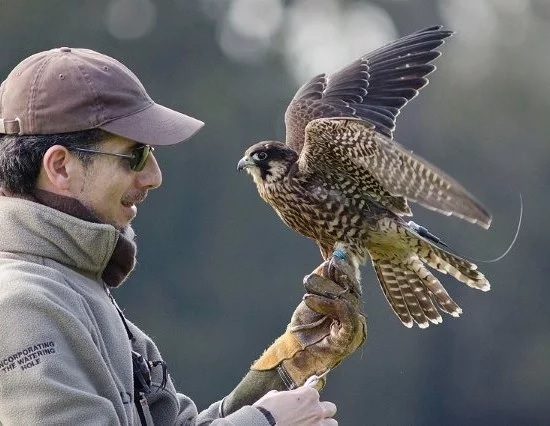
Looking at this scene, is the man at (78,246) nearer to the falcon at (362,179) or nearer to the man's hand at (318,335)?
the man's hand at (318,335)

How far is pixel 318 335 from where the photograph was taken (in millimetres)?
4570

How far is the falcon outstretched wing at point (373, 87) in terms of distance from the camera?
5984mm

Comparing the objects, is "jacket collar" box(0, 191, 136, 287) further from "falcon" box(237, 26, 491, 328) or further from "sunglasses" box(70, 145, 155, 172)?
"falcon" box(237, 26, 491, 328)

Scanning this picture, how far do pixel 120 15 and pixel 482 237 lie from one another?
6812mm

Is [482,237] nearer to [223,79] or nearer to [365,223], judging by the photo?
[223,79]

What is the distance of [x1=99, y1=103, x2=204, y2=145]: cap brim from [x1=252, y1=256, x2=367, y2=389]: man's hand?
799 mm

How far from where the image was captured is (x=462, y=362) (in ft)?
71.8

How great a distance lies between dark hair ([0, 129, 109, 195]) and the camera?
373cm

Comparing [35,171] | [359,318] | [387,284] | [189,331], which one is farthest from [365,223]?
[189,331]

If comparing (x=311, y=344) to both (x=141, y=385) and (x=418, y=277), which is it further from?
(x=418, y=277)

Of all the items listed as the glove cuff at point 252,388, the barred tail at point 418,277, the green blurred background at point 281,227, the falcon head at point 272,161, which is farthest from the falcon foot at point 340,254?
the green blurred background at point 281,227

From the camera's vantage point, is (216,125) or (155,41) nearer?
(216,125)

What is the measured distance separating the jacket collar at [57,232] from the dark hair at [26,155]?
0.14 feet

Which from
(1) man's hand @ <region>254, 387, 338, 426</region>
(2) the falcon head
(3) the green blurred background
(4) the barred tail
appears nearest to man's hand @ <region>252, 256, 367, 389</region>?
(1) man's hand @ <region>254, 387, 338, 426</region>
